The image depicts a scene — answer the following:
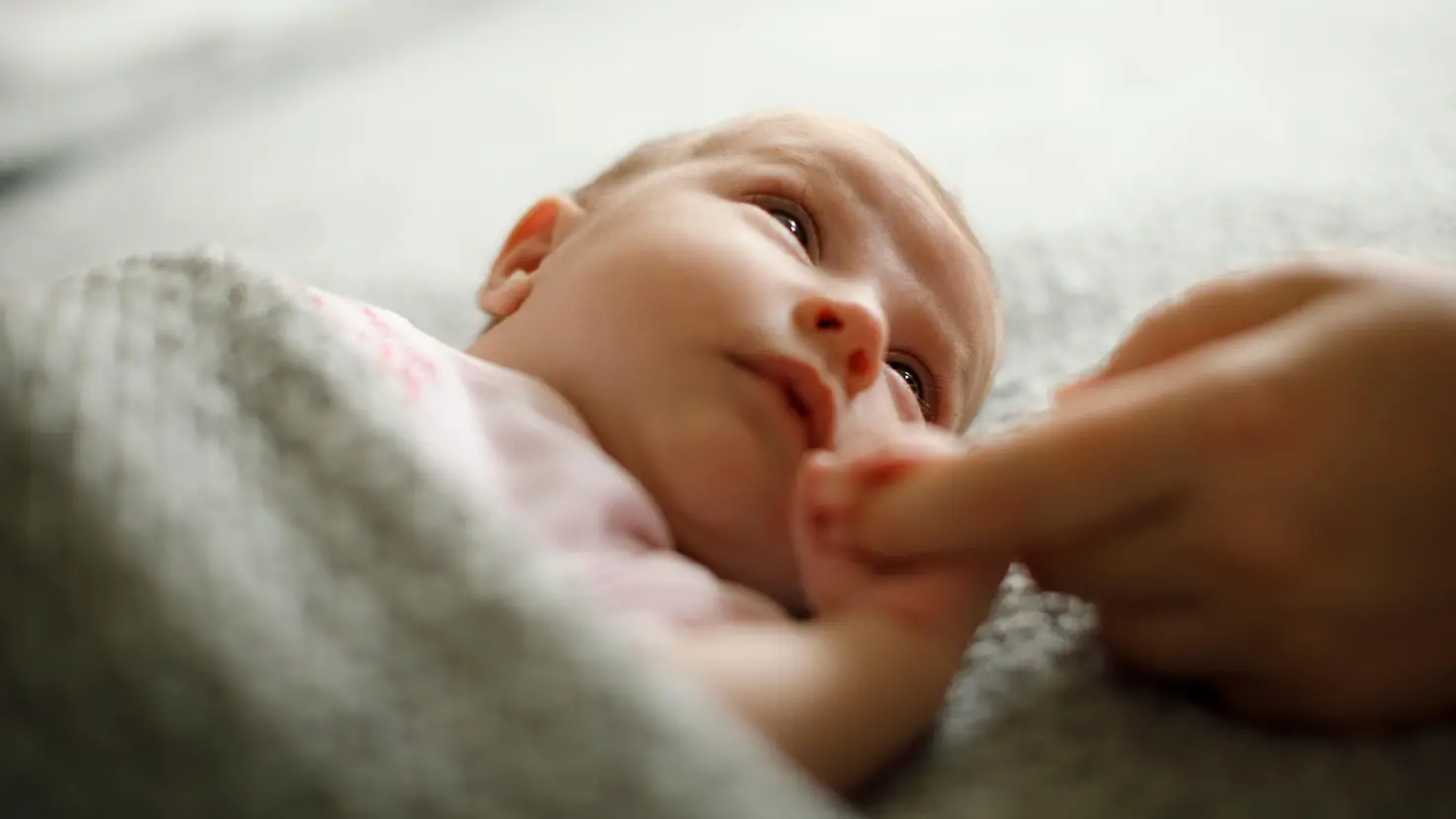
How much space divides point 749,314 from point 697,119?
3.00 ft

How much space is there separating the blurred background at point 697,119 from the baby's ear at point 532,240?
23cm

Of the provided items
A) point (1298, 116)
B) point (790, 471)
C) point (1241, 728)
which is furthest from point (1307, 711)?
point (1298, 116)

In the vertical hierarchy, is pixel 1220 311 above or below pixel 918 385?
above

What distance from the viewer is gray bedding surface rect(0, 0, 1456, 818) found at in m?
0.40

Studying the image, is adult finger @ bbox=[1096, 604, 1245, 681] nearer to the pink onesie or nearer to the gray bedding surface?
the gray bedding surface

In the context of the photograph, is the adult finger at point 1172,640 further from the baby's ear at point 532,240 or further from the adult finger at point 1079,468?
the baby's ear at point 532,240

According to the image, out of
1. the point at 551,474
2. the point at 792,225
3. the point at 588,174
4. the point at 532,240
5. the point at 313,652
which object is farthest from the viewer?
the point at 588,174

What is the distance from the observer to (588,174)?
1.51 m

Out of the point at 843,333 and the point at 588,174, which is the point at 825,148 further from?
the point at 588,174

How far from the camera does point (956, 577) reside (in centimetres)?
58

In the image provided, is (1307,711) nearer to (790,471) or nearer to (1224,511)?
(1224,511)

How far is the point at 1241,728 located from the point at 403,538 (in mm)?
349

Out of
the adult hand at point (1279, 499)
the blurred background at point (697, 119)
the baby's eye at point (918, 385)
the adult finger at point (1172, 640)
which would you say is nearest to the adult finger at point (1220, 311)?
the adult hand at point (1279, 499)

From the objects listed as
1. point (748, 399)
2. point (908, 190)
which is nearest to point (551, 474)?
point (748, 399)
